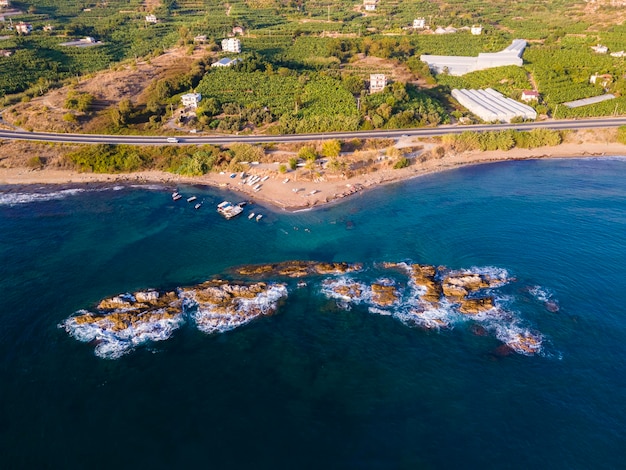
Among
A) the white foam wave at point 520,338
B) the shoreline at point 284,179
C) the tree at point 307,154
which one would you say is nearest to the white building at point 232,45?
the tree at point 307,154

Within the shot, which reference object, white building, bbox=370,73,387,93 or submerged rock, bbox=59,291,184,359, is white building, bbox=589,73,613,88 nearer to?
white building, bbox=370,73,387,93

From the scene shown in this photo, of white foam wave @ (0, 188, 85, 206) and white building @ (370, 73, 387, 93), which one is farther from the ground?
white building @ (370, 73, 387, 93)

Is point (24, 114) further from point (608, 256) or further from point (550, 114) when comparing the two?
point (550, 114)

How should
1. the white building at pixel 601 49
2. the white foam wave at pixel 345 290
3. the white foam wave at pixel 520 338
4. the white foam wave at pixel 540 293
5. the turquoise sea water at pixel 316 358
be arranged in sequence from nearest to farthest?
1. the turquoise sea water at pixel 316 358
2. the white foam wave at pixel 520 338
3. the white foam wave at pixel 540 293
4. the white foam wave at pixel 345 290
5. the white building at pixel 601 49

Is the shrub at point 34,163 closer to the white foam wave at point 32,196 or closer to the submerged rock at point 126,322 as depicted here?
the white foam wave at point 32,196

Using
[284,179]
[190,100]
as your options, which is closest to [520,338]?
[284,179]

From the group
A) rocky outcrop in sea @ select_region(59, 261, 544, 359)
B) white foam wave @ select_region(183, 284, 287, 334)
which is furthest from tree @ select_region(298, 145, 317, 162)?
white foam wave @ select_region(183, 284, 287, 334)

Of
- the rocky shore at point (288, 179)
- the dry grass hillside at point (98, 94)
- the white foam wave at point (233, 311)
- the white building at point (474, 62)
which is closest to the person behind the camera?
the white foam wave at point (233, 311)
